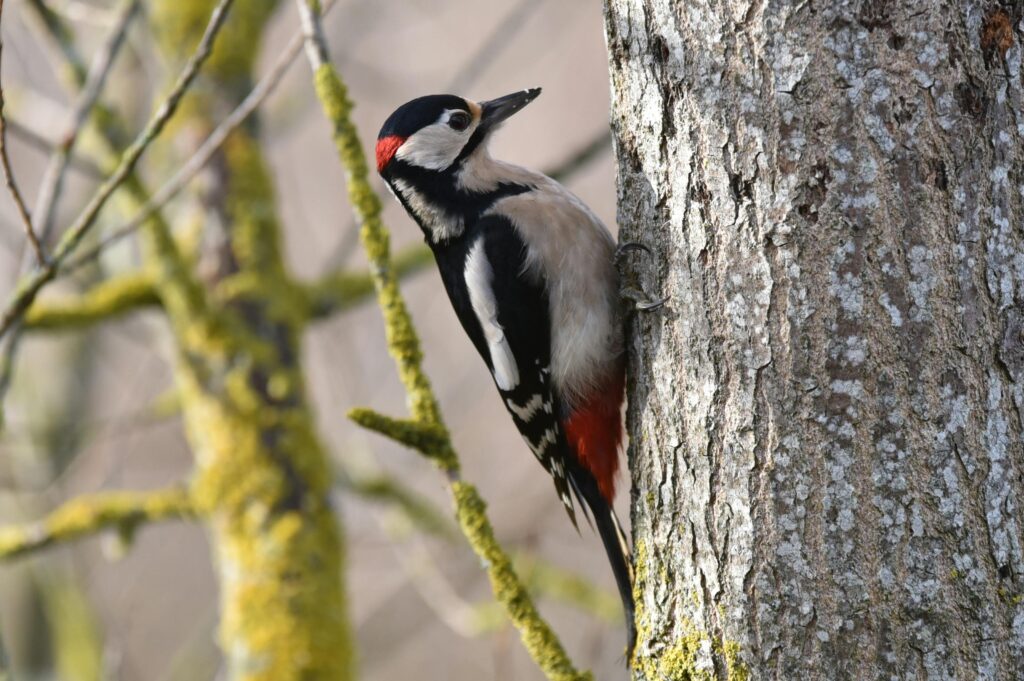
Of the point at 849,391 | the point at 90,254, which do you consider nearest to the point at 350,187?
the point at 90,254

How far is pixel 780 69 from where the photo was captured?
5.98 feet

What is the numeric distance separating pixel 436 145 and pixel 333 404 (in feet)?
15.0

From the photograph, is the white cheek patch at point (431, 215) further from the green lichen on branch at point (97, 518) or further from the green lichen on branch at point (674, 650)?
the green lichen on branch at point (97, 518)

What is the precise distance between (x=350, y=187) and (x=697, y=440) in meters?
1.07

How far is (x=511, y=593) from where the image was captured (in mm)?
2254

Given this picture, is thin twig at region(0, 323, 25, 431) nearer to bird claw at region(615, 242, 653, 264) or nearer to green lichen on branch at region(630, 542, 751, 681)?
bird claw at region(615, 242, 653, 264)

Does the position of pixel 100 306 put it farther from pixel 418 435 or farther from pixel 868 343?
pixel 868 343

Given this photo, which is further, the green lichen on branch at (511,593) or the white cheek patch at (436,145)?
the white cheek patch at (436,145)

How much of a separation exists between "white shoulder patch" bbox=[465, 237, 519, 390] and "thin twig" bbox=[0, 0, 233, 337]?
922 mm

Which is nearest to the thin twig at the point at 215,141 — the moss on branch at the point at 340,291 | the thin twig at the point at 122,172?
the thin twig at the point at 122,172

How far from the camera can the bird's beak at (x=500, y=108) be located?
3.05m

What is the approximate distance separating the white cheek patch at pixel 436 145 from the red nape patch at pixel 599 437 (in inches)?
33.0

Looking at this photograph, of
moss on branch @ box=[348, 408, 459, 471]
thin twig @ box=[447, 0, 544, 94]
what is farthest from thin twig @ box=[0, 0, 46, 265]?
thin twig @ box=[447, 0, 544, 94]

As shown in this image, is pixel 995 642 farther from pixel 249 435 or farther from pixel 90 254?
pixel 249 435
